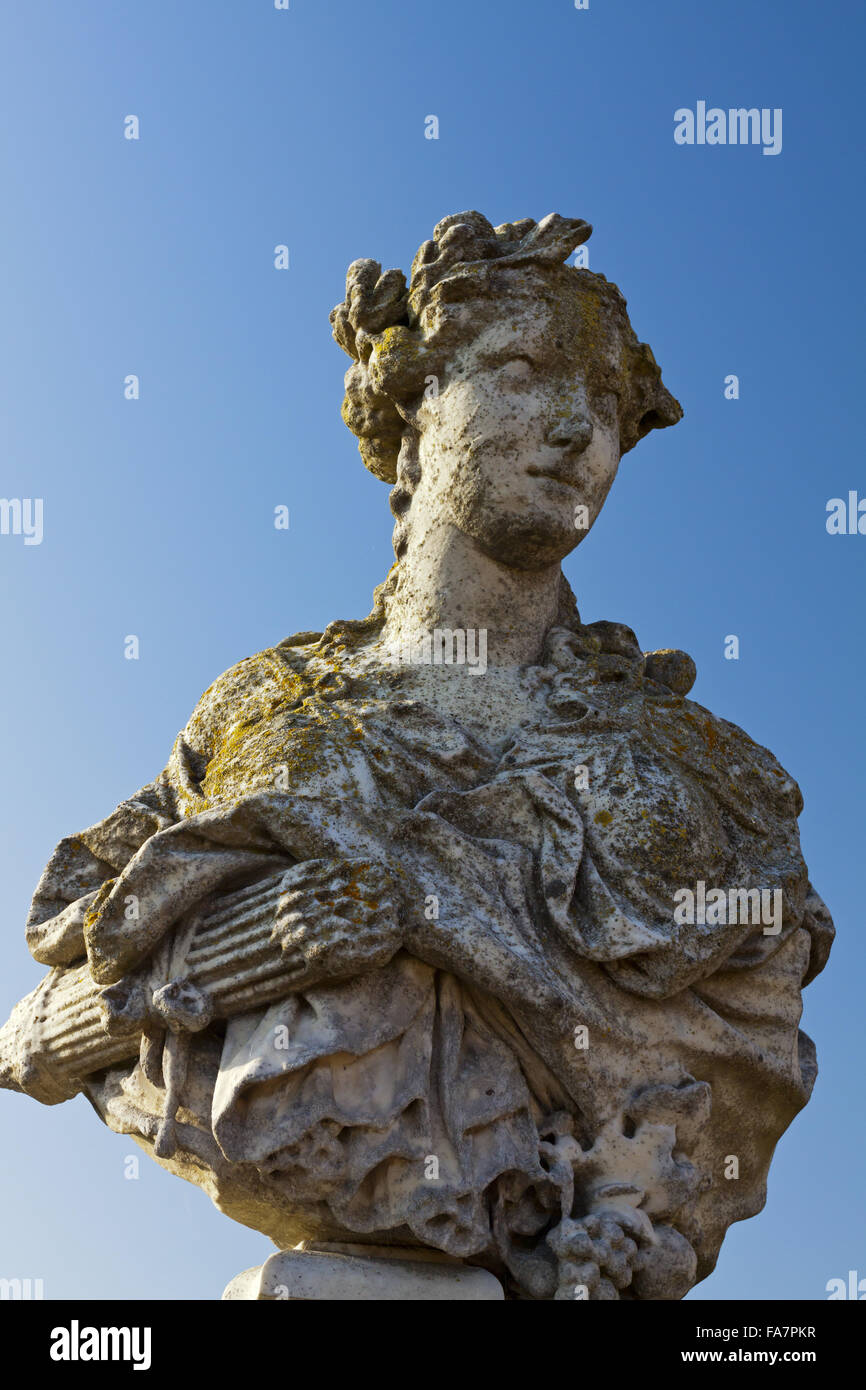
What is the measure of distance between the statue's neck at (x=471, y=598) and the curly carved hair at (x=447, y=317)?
2.15ft

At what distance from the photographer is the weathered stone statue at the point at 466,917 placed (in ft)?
21.5

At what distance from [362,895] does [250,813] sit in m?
0.56

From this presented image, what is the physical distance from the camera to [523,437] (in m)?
7.68

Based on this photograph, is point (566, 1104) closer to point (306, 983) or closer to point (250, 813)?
point (306, 983)

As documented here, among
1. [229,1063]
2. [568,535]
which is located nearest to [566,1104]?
[229,1063]

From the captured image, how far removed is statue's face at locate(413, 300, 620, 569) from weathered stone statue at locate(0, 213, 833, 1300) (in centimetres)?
1

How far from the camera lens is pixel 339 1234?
6.69 m

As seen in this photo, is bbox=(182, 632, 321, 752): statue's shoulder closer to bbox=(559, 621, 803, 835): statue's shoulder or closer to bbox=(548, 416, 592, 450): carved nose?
bbox=(559, 621, 803, 835): statue's shoulder

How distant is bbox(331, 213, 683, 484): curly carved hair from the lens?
26.0 feet

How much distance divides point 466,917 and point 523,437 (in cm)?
211

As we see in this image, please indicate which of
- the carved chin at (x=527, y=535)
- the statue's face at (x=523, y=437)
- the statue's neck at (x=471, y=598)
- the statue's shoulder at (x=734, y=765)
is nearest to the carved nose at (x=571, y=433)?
the statue's face at (x=523, y=437)

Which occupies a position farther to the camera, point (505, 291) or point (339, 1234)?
point (505, 291)
